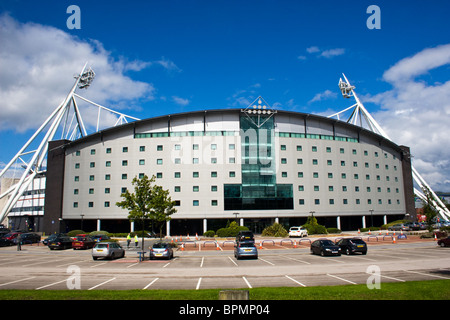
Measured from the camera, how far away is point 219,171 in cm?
6184

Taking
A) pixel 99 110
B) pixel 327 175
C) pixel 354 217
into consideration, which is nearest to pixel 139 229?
pixel 99 110

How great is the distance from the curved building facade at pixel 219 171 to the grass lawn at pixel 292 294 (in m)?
49.8

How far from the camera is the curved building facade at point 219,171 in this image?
203 ft

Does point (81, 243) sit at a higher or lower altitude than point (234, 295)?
lower

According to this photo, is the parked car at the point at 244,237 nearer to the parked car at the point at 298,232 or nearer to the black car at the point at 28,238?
the parked car at the point at 298,232

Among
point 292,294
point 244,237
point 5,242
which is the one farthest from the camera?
point 5,242

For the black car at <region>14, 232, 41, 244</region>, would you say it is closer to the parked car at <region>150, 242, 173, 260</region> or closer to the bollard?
the parked car at <region>150, 242, 173, 260</region>

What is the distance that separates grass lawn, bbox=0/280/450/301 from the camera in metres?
9.83

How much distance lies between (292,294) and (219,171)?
51.6 m

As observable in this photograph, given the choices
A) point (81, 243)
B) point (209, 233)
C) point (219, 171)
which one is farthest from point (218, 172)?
point (81, 243)

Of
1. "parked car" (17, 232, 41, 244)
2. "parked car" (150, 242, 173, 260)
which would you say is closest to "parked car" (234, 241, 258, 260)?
"parked car" (150, 242, 173, 260)

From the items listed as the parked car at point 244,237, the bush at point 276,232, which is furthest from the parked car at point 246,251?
the bush at point 276,232

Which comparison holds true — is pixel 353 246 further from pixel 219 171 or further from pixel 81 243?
pixel 219 171
